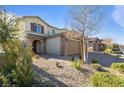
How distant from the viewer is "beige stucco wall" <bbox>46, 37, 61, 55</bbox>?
1123cm

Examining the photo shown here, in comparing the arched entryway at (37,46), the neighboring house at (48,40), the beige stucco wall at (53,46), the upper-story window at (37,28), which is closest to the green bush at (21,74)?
the neighboring house at (48,40)

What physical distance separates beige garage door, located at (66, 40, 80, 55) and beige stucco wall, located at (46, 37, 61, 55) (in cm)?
57

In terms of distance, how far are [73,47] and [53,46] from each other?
1212mm

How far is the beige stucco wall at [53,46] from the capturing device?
11227 millimetres

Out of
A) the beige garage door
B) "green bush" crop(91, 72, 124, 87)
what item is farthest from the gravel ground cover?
the beige garage door

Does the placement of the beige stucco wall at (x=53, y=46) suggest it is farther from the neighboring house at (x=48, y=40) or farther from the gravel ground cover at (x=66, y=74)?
the gravel ground cover at (x=66, y=74)

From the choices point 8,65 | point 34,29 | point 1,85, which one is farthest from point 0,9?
point 34,29

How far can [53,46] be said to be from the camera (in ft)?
37.8

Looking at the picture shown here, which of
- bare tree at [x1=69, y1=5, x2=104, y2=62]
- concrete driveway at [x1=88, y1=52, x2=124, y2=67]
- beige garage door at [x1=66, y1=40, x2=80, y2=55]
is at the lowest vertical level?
concrete driveway at [x1=88, y1=52, x2=124, y2=67]

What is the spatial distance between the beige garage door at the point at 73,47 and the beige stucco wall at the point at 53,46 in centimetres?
57

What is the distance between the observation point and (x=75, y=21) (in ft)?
27.1

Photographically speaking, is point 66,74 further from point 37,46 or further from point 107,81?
point 37,46

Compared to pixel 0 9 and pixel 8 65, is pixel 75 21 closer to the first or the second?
pixel 0 9

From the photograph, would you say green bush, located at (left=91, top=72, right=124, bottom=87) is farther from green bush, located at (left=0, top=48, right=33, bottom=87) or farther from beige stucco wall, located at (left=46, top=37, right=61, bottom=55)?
beige stucco wall, located at (left=46, top=37, right=61, bottom=55)
